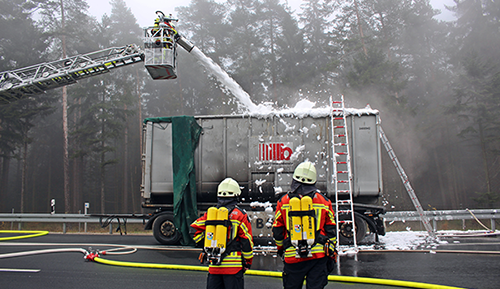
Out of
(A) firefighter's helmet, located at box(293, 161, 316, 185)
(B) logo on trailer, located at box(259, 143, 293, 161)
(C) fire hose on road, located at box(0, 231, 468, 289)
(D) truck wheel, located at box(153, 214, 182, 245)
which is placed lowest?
(C) fire hose on road, located at box(0, 231, 468, 289)

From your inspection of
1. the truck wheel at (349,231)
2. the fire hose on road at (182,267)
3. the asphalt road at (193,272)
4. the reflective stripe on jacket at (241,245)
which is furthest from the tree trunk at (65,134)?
the reflective stripe on jacket at (241,245)

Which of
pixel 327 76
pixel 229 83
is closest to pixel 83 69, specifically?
pixel 229 83

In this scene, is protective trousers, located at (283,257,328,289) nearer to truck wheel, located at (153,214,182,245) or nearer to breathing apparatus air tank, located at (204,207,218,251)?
breathing apparatus air tank, located at (204,207,218,251)

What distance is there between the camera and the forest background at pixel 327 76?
67.3 feet

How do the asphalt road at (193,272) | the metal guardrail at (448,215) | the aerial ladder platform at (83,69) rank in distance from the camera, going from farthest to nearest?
the metal guardrail at (448,215) < the aerial ladder platform at (83,69) < the asphalt road at (193,272)

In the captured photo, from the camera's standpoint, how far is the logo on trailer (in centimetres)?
769

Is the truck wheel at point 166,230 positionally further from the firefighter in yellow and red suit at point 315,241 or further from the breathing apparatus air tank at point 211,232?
the firefighter in yellow and red suit at point 315,241

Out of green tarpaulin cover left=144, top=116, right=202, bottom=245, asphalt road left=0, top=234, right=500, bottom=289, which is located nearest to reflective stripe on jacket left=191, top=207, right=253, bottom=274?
asphalt road left=0, top=234, right=500, bottom=289

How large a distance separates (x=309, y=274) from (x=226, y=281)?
84 cm

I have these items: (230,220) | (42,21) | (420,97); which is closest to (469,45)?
(420,97)

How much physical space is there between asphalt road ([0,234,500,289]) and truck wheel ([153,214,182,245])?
79 centimetres

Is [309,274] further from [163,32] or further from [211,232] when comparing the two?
[163,32]

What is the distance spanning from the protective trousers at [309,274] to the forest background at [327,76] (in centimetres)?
1739

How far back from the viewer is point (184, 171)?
25.9 ft
